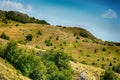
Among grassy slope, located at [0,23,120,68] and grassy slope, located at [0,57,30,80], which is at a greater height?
grassy slope, located at [0,23,120,68]

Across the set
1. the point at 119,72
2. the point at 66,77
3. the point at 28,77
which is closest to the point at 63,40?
the point at 119,72

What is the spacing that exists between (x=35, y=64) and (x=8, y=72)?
55.8 ft

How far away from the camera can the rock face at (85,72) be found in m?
122

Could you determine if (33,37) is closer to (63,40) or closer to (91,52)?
(63,40)

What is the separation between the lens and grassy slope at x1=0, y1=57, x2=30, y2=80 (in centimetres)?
8831

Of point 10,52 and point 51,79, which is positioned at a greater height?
point 10,52

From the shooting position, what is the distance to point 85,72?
124375 millimetres

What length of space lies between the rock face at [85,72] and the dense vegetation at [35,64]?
283 cm

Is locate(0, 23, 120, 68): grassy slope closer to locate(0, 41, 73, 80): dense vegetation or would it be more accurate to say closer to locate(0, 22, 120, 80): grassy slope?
locate(0, 22, 120, 80): grassy slope

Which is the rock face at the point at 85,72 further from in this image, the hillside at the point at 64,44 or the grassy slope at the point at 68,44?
the grassy slope at the point at 68,44

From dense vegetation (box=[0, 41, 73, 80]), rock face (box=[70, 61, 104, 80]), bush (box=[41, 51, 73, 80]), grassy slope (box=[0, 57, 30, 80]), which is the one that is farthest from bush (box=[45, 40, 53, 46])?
grassy slope (box=[0, 57, 30, 80])

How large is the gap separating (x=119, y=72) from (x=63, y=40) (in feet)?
116

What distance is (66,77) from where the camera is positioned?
113 metres

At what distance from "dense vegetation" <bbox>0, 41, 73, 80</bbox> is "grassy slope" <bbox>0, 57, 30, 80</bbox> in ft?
15.3
